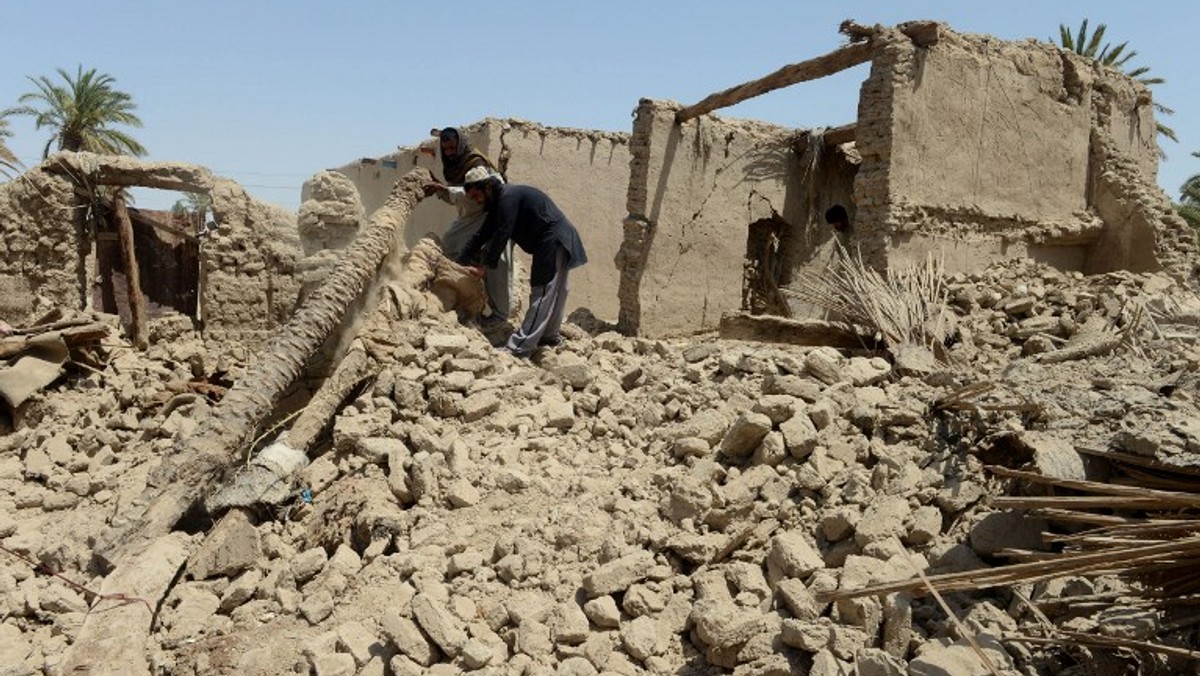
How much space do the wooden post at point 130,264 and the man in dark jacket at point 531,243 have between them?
3.02 metres

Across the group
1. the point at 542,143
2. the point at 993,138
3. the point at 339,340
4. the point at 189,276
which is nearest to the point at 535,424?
the point at 339,340

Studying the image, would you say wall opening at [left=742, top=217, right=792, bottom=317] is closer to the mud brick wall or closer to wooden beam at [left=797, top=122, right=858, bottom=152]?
wooden beam at [left=797, top=122, right=858, bottom=152]

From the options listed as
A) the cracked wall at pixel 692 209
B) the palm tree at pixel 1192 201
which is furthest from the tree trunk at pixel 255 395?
the palm tree at pixel 1192 201

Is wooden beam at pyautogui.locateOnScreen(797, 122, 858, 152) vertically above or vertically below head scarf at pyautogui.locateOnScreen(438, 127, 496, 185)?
above

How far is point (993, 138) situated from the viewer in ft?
26.5

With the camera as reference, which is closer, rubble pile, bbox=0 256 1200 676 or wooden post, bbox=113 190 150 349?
rubble pile, bbox=0 256 1200 676

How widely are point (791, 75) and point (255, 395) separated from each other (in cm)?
544

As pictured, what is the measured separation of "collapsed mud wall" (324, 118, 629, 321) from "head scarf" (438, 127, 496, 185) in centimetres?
376

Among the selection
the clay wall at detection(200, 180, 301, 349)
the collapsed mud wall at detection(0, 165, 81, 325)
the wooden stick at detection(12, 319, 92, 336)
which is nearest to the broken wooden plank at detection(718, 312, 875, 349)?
the clay wall at detection(200, 180, 301, 349)

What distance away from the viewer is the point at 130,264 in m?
7.78

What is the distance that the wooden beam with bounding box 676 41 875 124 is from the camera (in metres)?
7.80

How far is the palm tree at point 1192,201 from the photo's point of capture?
15883mm

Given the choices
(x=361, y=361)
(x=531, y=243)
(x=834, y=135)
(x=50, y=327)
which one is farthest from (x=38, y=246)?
(x=834, y=135)

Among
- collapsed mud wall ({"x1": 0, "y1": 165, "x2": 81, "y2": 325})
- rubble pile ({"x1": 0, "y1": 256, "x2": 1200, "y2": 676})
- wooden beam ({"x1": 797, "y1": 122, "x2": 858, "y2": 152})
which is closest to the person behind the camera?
rubble pile ({"x1": 0, "y1": 256, "x2": 1200, "y2": 676})
